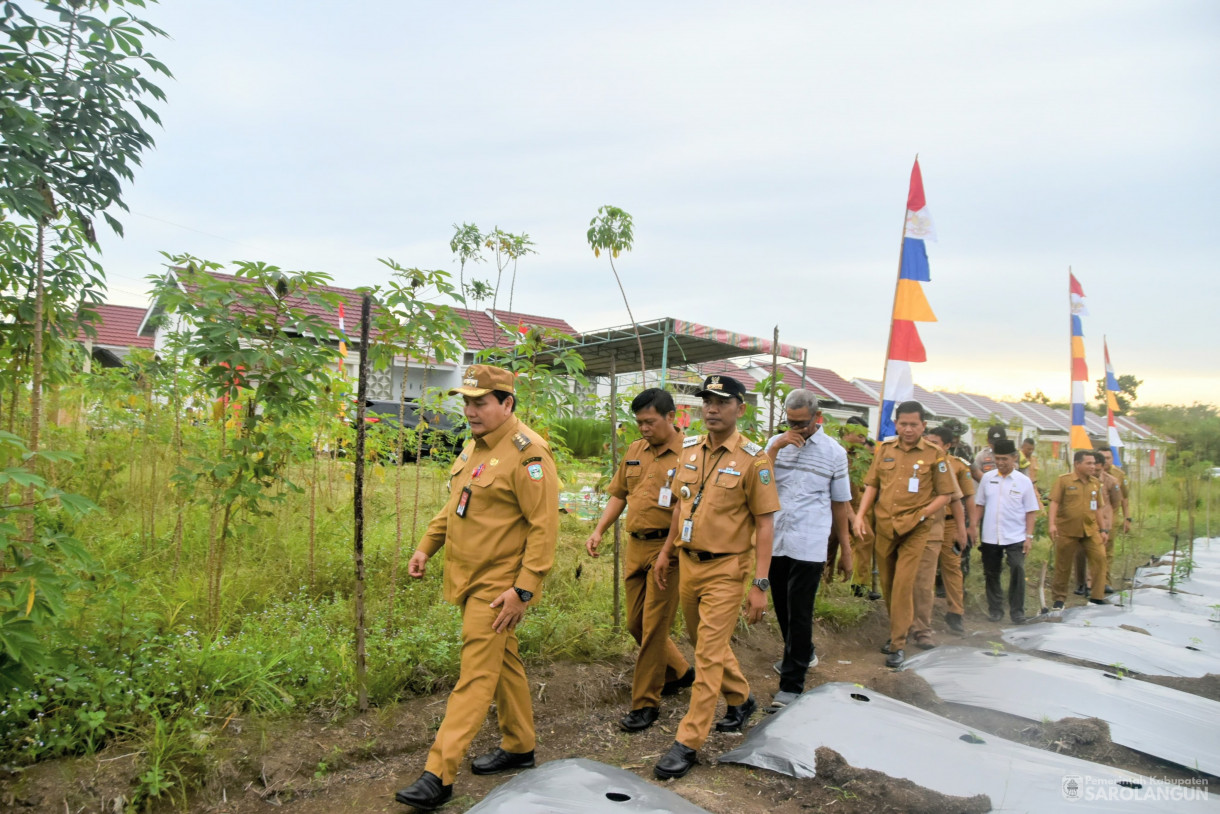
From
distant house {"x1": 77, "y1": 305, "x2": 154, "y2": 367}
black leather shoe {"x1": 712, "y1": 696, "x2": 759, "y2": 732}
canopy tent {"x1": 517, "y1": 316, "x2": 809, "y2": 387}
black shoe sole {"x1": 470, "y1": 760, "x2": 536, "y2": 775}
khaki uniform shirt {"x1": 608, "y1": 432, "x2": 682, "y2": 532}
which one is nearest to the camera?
black shoe sole {"x1": 470, "y1": 760, "x2": 536, "y2": 775}

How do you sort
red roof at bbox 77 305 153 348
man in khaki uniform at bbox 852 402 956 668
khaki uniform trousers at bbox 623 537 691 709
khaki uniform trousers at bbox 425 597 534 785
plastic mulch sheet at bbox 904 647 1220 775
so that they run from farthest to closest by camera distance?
red roof at bbox 77 305 153 348, man in khaki uniform at bbox 852 402 956 668, khaki uniform trousers at bbox 623 537 691 709, plastic mulch sheet at bbox 904 647 1220 775, khaki uniform trousers at bbox 425 597 534 785

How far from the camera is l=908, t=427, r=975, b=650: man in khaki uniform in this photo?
5953mm

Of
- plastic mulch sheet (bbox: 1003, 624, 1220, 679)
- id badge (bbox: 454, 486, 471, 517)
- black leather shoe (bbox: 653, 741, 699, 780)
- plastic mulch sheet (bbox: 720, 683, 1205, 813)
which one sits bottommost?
black leather shoe (bbox: 653, 741, 699, 780)

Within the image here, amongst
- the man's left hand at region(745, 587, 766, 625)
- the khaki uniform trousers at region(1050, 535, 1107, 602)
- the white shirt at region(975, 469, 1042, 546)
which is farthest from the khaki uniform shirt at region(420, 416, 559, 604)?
the khaki uniform trousers at region(1050, 535, 1107, 602)

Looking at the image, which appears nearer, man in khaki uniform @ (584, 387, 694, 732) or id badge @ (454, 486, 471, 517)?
id badge @ (454, 486, 471, 517)

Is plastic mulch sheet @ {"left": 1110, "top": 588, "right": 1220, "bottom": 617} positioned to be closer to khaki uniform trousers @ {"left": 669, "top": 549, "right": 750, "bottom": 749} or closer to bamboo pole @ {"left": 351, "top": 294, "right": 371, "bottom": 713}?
khaki uniform trousers @ {"left": 669, "top": 549, "right": 750, "bottom": 749}

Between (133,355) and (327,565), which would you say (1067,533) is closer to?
(327,565)

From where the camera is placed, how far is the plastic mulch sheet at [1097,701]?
3592 mm

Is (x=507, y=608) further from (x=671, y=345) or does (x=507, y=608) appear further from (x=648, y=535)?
(x=671, y=345)

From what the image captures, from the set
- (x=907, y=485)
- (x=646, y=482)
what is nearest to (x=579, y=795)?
(x=646, y=482)

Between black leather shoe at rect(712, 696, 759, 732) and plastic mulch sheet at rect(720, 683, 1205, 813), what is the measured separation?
1.35ft

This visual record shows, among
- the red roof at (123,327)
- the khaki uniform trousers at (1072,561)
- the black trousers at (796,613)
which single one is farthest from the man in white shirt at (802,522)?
the red roof at (123,327)

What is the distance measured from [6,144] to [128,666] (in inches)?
89.7

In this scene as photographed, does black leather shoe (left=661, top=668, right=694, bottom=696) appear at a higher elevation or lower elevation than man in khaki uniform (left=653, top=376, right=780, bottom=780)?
lower
